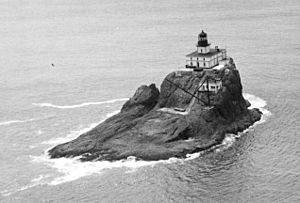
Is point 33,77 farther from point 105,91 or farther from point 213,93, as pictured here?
point 213,93

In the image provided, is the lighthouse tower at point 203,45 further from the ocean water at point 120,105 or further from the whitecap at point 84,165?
the whitecap at point 84,165

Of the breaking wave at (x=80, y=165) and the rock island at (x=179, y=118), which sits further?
the rock island at (x=179, y=118)

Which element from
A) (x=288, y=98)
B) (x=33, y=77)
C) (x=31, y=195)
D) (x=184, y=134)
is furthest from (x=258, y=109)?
(x=33, y=77)

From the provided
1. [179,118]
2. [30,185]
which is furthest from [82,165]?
[179,118]

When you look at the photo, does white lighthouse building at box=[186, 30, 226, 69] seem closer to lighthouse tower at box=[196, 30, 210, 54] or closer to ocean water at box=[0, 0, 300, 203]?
lighthouse tower at box=[196, 30, 210, 54]

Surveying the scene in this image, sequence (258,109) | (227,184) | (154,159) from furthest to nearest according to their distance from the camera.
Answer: (258,109), (154,159), (227,184)

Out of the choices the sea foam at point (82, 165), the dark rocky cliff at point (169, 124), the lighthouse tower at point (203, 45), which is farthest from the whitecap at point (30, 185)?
the lighthouse tower at point (203, 45)

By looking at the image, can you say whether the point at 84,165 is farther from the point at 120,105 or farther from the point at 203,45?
the point at 203,45
